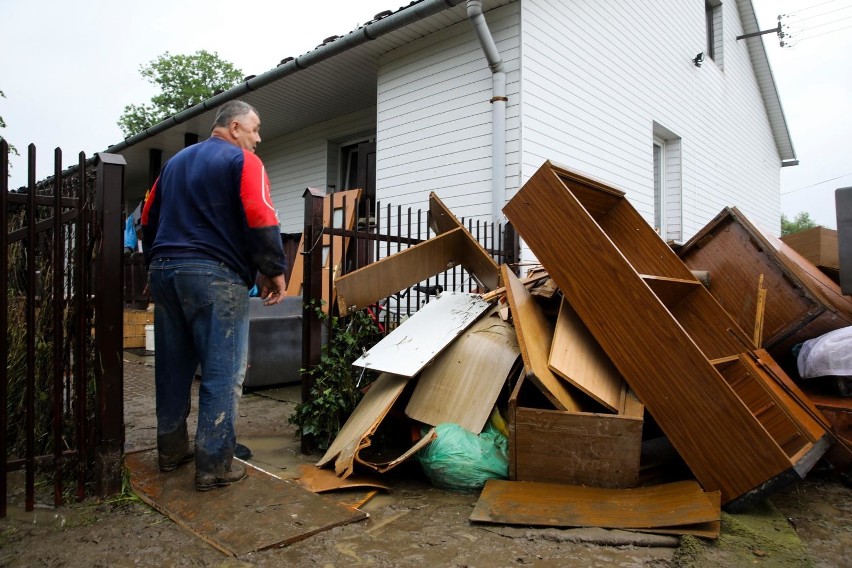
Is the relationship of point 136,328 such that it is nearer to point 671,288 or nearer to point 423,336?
point 423,336

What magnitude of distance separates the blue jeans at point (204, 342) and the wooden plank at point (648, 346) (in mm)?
1608

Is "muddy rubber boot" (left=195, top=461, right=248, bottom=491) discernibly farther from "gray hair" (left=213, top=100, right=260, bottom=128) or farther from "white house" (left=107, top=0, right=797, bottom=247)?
"white house" (left=107, top=0, right=797, bottom=247)

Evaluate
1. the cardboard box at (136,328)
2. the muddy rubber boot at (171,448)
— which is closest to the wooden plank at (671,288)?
the muddy rubber boot at (171,448)

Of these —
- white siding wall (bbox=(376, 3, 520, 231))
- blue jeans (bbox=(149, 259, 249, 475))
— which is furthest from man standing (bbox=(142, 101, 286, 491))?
white siding wall (bbox=(376, 3, 520, 231))

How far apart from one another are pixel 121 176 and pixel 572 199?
2201 millimetres

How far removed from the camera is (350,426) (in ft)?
10.2

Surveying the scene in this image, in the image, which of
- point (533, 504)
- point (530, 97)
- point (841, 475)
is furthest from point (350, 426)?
point (530, 97)

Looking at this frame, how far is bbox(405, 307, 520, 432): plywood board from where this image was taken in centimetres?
295

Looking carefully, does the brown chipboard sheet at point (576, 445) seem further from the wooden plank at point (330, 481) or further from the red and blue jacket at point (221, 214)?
the red and blue jacket at point (221, 214)

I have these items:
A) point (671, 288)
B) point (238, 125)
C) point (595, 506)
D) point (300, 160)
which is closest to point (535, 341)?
point (595, 506)

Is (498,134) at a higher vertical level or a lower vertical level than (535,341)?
higher

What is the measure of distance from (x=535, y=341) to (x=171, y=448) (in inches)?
75.8

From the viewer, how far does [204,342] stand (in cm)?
250

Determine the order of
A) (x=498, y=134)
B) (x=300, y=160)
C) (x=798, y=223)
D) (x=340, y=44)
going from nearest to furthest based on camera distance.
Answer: (x=498, y=134)
(x=340, y=44)
(x=300, y=160)
(x=798, y=223)
